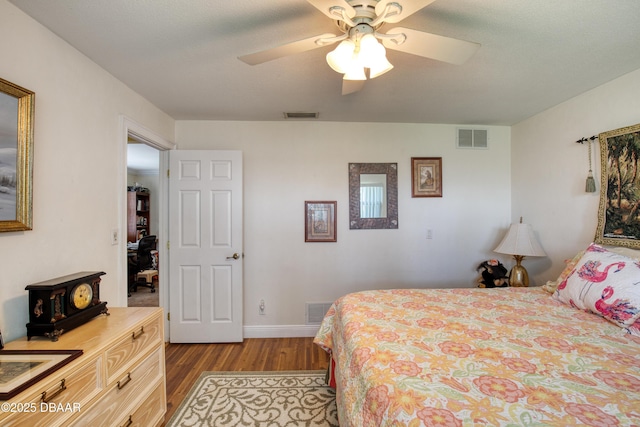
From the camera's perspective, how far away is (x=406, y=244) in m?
2.98

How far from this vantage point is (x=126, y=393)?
1.35m

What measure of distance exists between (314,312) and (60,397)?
7.09 feet

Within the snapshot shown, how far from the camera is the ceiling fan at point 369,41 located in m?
1.04

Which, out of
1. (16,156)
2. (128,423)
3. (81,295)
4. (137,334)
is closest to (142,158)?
(16,156)

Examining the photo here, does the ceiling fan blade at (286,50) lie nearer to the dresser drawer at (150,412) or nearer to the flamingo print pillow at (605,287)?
the dresser drawer at (150,412)

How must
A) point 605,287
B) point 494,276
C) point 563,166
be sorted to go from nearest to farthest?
point 605,287, point 563,166, point 494,276

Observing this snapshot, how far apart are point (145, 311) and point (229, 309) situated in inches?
47.9

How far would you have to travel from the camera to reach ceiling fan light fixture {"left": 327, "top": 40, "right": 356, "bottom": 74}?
117 centimetres

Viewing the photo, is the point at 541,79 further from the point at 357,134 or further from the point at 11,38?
the point at 11,38

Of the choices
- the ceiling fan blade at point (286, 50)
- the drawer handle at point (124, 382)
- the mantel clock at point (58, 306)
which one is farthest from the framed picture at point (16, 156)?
the ceiling fan blade at point (286, 50)

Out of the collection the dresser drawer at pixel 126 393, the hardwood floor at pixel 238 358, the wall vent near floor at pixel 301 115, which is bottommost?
the hardwood floor at pixel 238 358

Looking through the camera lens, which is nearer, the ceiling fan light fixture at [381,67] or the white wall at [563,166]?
the ceiling fan light fixture at [381,67]

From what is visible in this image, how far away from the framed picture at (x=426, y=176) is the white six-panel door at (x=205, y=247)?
1.91 meters

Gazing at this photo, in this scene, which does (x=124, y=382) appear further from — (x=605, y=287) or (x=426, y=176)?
(x=426, y=176)
